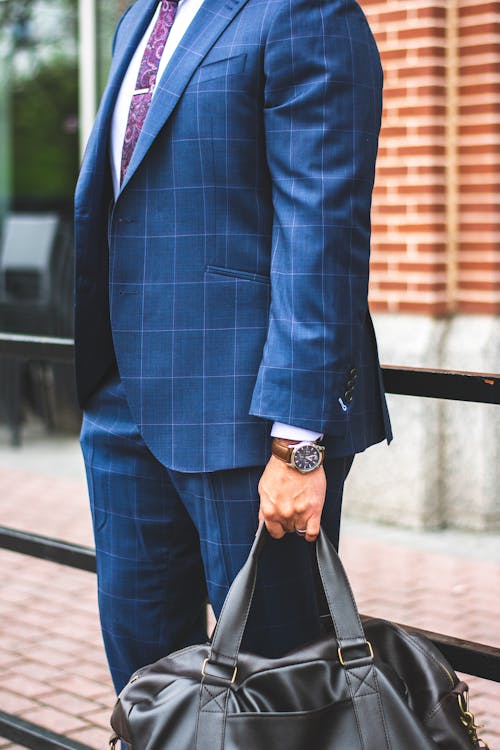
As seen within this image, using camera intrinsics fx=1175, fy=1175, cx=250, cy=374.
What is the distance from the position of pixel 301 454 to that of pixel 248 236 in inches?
16.1

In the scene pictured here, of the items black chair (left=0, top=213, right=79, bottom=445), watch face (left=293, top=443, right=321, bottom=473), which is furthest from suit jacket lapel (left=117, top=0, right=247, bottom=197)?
black chair (left=0, top=213, right=79, bottom=445)

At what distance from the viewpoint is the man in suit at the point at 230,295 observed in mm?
2023

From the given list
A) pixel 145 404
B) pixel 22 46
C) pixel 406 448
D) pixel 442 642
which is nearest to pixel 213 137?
pixel 145 404

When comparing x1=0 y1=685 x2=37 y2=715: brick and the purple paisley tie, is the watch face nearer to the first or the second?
the purple paisley tie

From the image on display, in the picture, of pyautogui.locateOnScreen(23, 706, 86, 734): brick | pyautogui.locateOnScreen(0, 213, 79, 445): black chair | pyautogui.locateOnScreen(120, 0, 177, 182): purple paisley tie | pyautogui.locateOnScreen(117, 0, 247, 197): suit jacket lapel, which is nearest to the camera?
pyautogui.locateOnScreen(117, 0, 247, 197): suit jacket lapel

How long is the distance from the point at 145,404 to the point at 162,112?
0.54 metres

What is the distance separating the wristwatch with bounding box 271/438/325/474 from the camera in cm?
202

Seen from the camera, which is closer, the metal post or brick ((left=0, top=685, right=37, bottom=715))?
brick ((left=0, top=685, right=37, bottom=715))

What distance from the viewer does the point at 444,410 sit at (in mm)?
5789

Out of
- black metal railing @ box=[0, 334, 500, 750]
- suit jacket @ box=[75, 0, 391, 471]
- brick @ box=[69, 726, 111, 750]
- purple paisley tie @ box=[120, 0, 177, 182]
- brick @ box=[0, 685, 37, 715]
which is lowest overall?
brick @ box=[0, 685, 37, 715]

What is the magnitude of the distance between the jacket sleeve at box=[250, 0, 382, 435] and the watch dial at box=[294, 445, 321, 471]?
0.04 meters

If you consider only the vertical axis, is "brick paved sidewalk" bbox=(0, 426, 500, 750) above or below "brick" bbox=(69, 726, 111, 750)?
below

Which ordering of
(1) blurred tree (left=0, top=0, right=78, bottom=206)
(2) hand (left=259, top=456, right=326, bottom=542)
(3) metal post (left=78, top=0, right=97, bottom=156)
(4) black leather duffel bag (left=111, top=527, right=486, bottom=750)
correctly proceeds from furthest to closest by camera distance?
1. (1) blurred tree (left=0, top=0, right=78, bottom=206)
2. (3) metal post (left=78, top=0, right=97, bottom=156)
3. (2) hand (left=259, top=456, right=326, bottom=542)
4. (4) black leather duffel bag (left=111, top=527, right=486, bottom=750)

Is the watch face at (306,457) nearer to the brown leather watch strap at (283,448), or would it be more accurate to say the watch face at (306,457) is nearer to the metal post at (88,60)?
the brown leather watch strap at (283,448)
